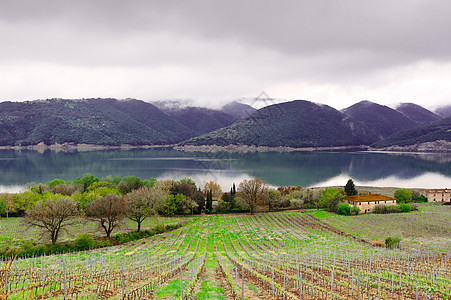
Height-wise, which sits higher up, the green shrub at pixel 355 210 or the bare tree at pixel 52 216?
the bare tree at pixel 52 216

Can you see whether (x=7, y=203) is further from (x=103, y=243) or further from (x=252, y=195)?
(x=252, y=195)

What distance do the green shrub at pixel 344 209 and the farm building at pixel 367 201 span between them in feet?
11.2

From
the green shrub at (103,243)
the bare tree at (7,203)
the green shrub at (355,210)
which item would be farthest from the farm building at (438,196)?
the bare tree at (7,203)

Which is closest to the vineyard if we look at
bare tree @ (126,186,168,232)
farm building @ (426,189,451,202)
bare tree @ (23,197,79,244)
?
bare tree @ (126,186,168,232)

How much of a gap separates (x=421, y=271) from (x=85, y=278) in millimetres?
20138

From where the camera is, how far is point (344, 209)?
5609cm

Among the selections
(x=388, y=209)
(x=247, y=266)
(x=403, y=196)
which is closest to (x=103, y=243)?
(x=247, y=266)

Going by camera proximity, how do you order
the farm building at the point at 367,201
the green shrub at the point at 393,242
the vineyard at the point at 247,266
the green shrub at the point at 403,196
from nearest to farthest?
1. the vineyard at the point at 247,266
2. the green shrub at the point at 393,242
3. the farm building at the point at 367,201
4. the green shrub at the point at 403,196

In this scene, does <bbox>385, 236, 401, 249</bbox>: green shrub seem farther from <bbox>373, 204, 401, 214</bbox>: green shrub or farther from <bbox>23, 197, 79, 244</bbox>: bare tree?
<bbox>23, 197, 79, 244</bbox>: bare tree

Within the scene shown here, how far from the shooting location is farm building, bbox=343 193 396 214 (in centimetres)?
5834

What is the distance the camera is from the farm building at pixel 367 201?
58344mm

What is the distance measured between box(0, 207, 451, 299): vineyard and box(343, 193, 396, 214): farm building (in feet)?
34.9

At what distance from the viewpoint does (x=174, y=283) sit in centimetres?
1417

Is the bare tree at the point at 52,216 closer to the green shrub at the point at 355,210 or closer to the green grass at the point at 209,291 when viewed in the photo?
the green grass at the point at 209,291
